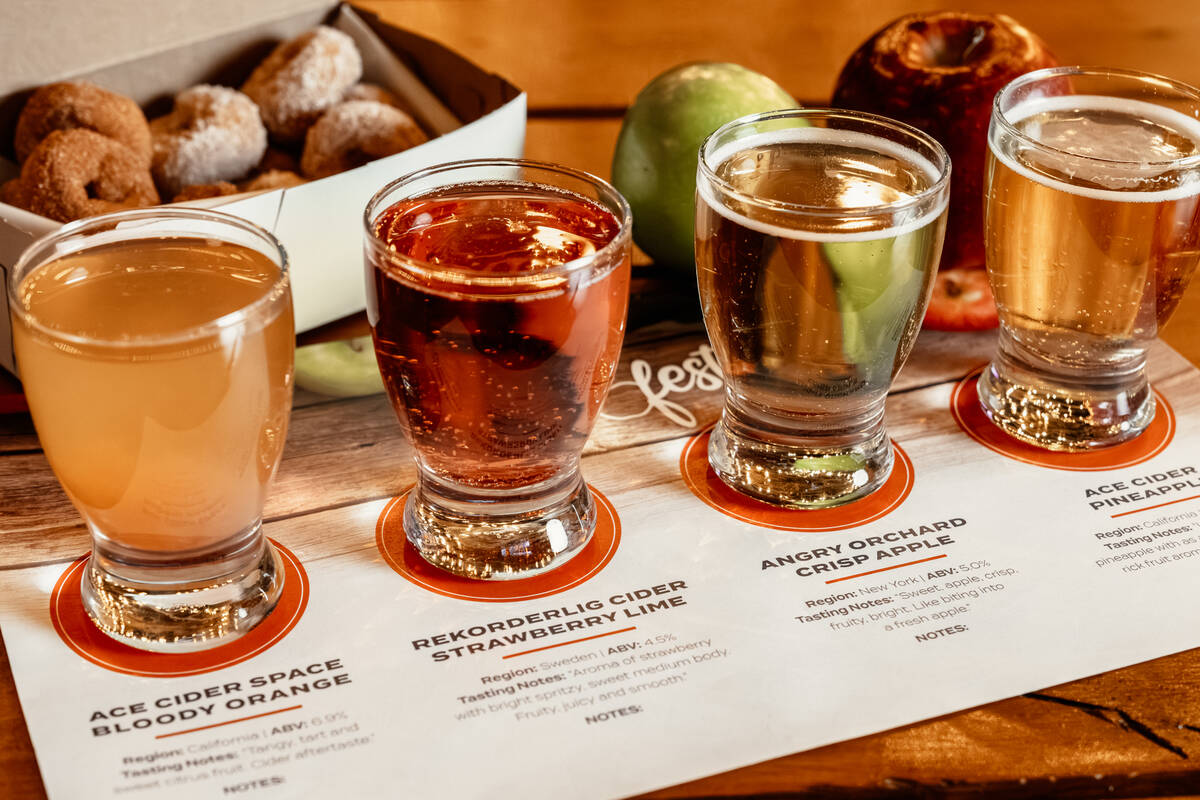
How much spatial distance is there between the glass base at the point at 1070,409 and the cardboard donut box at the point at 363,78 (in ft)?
1.28

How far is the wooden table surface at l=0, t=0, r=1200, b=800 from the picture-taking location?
0.58 m

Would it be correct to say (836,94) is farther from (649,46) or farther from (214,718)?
(214,718)

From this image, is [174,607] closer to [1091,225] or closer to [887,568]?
[887,568]

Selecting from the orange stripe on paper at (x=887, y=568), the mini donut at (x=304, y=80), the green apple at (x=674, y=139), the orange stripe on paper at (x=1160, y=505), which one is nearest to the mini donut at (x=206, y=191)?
the mini donut at (x=304, y=80)

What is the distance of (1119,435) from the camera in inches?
32.1

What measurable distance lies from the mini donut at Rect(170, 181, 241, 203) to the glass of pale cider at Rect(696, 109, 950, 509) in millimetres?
389

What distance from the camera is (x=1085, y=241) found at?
753mm

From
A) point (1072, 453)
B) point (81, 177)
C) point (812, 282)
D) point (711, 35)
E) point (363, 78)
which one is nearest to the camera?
point (812, 282)

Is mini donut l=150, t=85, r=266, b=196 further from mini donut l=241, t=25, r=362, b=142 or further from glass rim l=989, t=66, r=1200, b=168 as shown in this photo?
glass rim l=989, t=66, r=1200, b=168

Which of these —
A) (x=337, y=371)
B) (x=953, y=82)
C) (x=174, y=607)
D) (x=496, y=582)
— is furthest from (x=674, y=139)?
(x=174, y=607)

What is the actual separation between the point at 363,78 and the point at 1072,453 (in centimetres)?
71

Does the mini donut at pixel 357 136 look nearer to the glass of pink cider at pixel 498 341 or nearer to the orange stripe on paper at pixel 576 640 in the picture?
the glass of pink cider at pixel 498 341

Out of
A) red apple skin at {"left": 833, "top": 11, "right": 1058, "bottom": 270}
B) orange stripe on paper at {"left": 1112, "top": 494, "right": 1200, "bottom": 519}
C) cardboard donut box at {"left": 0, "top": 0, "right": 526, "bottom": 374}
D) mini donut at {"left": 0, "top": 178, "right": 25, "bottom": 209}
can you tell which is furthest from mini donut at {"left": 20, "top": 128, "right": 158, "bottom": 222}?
orange stripe on paper at {"left": 1112, "top": 494, "right": 1200, "bottom": 519}

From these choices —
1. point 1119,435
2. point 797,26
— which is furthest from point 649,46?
point 1119,435
